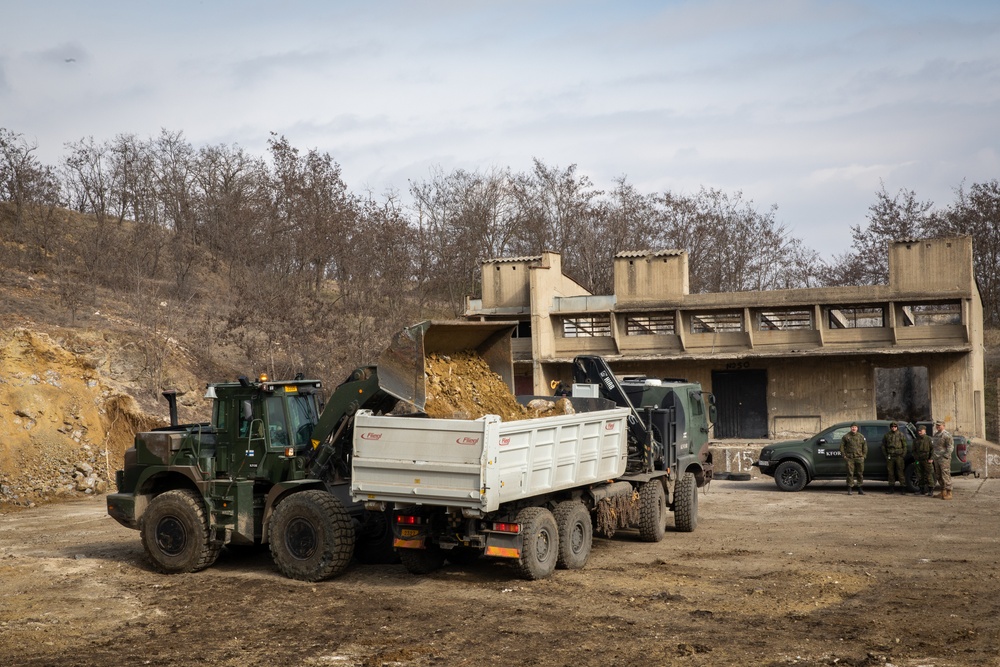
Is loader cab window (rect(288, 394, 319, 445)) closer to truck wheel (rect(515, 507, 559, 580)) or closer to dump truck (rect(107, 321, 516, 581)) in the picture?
dump truck (rect(107, 321, 516, 581))

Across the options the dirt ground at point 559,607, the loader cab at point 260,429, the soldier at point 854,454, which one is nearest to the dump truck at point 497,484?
the dirt ground at point 559,607

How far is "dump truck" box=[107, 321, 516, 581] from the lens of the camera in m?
11.5

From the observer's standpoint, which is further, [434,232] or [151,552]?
[434,232]

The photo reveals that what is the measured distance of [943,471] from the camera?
65.6 feet

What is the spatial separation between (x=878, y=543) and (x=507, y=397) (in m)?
6.17

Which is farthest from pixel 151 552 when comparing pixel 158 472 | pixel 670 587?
pixel 670 587

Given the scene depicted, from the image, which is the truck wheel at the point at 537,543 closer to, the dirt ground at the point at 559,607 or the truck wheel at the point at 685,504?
the dirt ground at the point at 559,607

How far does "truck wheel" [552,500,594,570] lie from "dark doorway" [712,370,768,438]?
20.4 meters

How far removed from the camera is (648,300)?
1300 inches

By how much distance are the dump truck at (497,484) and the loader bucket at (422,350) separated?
21.6 inches

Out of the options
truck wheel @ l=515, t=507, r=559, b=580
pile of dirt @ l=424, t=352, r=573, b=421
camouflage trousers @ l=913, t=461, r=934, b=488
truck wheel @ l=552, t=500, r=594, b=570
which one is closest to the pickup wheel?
camouflage trousers @ l=913, t=461, r=934, b=488

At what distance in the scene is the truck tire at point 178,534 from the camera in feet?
40.2

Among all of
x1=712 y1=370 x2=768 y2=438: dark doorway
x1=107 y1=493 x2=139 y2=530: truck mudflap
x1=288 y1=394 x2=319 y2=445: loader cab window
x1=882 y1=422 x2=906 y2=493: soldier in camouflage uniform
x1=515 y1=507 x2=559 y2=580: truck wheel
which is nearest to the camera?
x1=515 y1=507 x2=559 y2=580: truck wheel

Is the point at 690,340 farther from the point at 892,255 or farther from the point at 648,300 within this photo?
the point at 892,255
